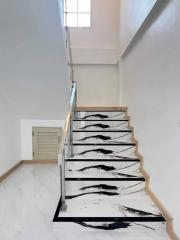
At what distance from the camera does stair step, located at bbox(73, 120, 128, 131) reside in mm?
4867

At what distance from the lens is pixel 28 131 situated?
6484 mm

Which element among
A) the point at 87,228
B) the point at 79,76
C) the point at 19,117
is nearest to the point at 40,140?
the point at 19,117

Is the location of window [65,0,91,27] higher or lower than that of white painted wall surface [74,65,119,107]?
higher

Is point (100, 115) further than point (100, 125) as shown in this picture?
Yes

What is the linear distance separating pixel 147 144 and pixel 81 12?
15.0 feet

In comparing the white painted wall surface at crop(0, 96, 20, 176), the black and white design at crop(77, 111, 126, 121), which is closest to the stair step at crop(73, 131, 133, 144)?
the black and white design at crop(77, 111, 126, 121)

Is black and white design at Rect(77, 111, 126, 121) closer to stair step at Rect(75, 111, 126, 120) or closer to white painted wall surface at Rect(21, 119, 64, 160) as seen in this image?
stair step at Rect(75, 111, 126, 120)

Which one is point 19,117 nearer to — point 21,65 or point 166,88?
point 21,65

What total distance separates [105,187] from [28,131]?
342 centimetres

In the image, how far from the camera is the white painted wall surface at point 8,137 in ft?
17.0

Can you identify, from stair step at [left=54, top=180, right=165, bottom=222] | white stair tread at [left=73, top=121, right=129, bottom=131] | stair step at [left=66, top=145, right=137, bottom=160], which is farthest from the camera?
white stair tread at [left=73, top=121, right=129, bottom=131]

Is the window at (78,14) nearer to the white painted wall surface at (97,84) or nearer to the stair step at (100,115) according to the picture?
the white painted wall surface at (97,84)

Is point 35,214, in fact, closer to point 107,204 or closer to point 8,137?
point 107,204

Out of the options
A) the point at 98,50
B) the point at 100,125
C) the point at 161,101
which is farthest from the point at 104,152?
the point at 98,50
